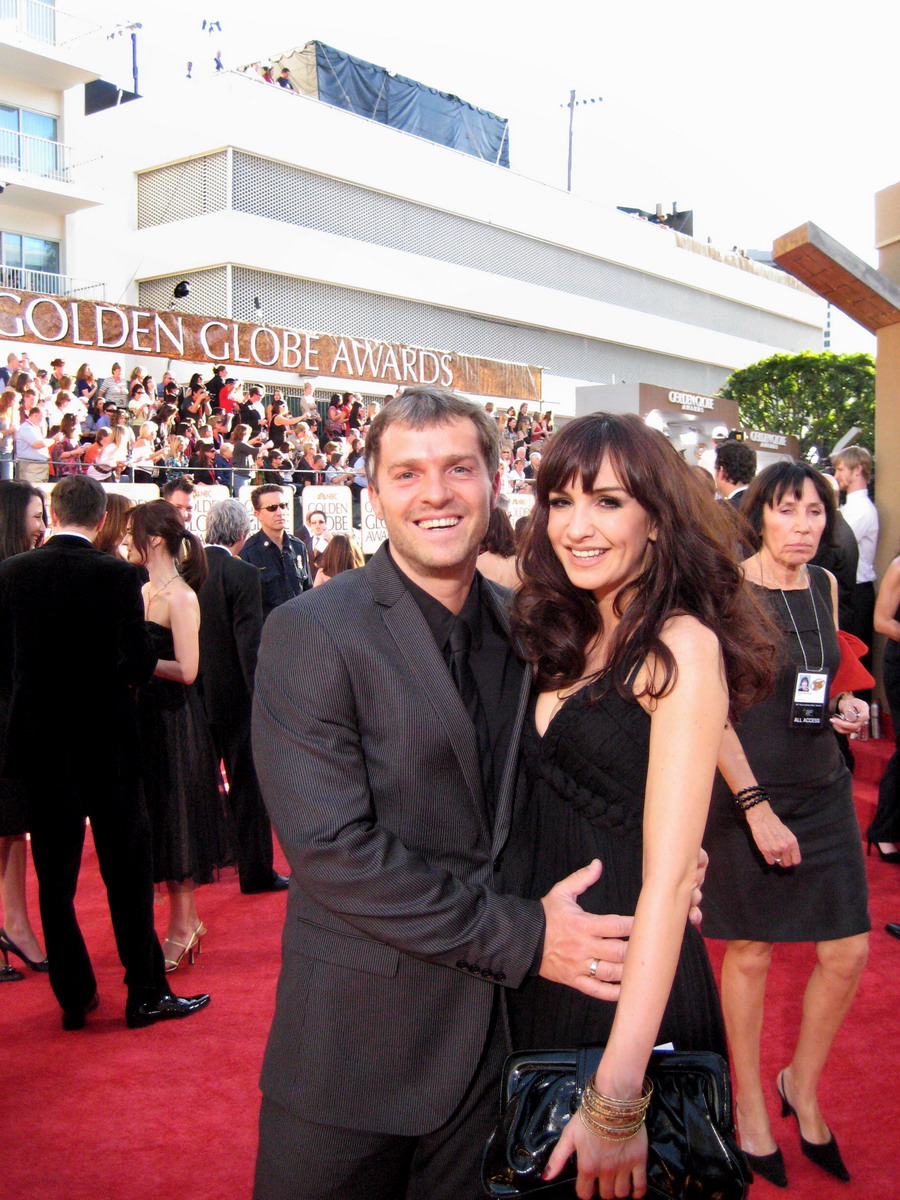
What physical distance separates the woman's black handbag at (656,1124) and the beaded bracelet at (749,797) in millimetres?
1133

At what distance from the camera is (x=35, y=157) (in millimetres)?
25266

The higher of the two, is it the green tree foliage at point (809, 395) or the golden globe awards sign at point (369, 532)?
the green tree foliage at point (809, 395)

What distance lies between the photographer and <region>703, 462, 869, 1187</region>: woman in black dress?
2.99 metres

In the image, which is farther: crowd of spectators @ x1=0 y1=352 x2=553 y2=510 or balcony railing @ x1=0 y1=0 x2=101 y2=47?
balcony railing @ x1=0 y1=0 x2=101 y2=47

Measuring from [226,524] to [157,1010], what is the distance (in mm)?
2781

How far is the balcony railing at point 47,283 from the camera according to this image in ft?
78.6

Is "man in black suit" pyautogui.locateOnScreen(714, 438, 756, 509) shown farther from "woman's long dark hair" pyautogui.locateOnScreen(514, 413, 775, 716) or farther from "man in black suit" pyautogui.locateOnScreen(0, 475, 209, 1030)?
"woman's long dark hair" pyautogui.locateOnScreen(514, 413, 775, 716)

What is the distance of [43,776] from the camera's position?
3.82 meters

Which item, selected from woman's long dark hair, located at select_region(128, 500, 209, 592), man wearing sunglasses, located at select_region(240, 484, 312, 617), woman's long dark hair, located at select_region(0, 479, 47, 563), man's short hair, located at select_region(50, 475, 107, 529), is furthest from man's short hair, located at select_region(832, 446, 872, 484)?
woman's long dark hair, located at select_region(0, 479, 47, 563)

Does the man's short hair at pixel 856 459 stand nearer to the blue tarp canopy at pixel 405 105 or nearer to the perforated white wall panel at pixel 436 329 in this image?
the perforated white wall panel at pixel 436 329

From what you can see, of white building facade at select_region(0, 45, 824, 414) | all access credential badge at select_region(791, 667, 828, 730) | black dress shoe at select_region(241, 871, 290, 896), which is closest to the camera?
all access credential badge at select_region(791, 667, 828, 730)

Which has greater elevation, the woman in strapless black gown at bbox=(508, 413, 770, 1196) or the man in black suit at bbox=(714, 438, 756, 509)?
the man in black suit at bbox=(714, 438, 756, 509)

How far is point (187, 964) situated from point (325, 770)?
11.0ft

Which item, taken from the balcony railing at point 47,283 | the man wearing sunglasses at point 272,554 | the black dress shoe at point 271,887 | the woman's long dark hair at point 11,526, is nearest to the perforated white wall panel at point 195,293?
the balcony railing at point 47,283
